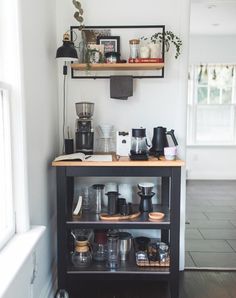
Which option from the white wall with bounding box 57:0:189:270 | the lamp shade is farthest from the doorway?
the lamp shade

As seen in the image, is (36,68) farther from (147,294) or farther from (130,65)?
(147,294)

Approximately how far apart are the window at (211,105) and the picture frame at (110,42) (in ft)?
12.8

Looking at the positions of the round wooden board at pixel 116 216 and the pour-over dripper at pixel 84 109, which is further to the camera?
the pour-over dripper at pixel 84 109

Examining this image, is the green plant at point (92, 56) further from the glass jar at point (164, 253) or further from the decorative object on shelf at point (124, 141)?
the glass jar at point (164, 253)

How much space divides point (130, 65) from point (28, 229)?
1.32 meters

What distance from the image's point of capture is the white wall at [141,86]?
2605mm

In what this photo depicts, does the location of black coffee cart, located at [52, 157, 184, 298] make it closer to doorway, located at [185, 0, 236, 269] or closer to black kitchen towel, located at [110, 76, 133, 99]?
black kitchen towel, located at [110, 76, 133, 99]

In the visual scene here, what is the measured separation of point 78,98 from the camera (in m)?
2.69

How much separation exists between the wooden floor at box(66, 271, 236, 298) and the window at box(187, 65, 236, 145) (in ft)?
12.9

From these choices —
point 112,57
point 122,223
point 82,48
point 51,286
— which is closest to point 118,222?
point 122,223

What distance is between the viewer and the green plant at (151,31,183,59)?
2.55 m

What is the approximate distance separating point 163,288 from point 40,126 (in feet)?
4.83

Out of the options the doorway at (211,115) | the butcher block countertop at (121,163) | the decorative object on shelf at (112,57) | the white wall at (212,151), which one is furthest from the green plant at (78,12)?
the white wall at (212,151)

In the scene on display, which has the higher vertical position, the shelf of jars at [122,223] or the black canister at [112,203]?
the black canister at [112,203]
